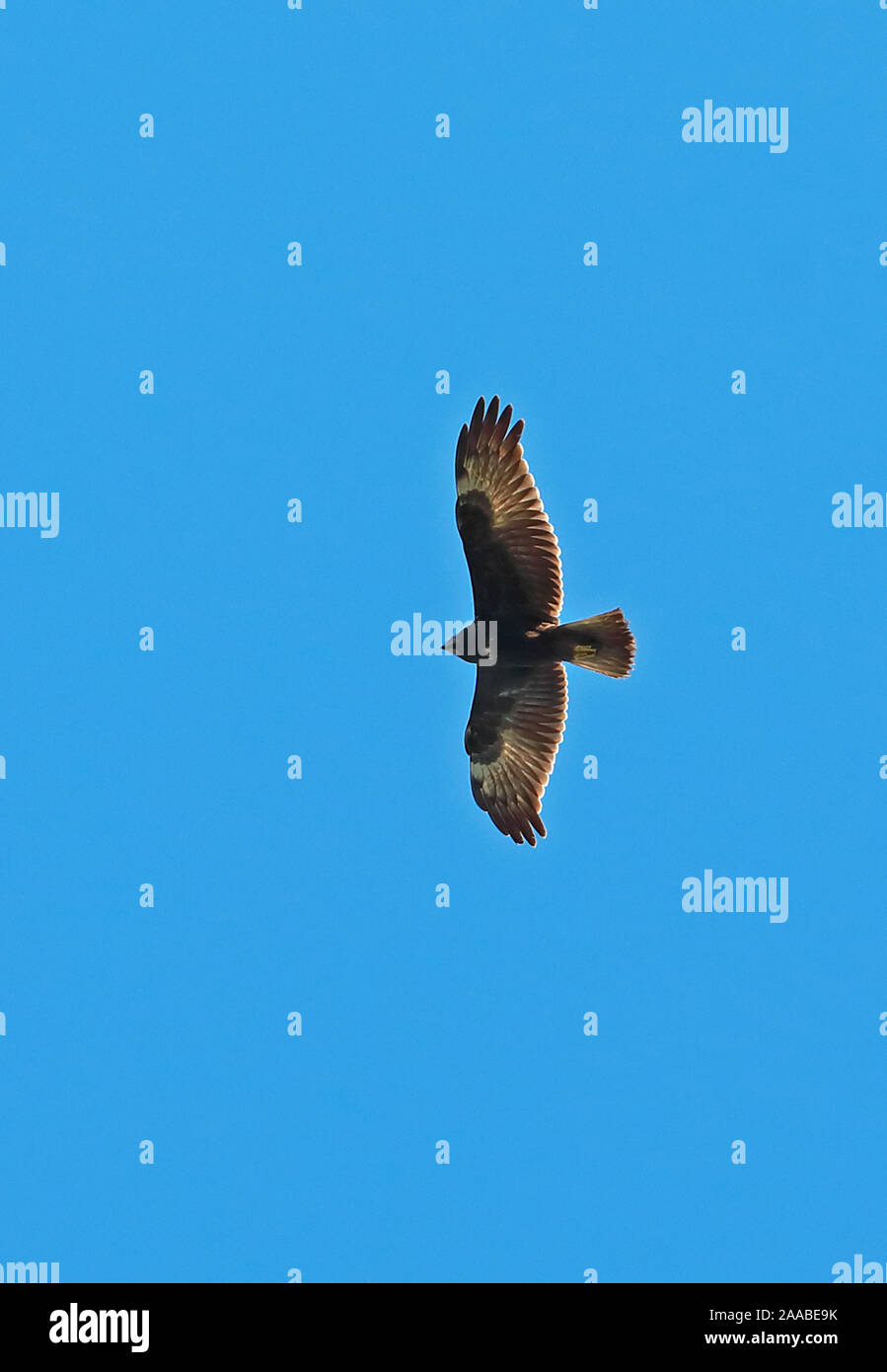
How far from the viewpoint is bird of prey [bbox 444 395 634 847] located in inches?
615

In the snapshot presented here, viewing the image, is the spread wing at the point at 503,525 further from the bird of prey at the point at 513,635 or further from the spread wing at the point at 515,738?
the spread wing at the point at 515,738

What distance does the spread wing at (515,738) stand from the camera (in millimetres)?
16469

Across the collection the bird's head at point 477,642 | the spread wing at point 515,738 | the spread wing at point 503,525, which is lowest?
the spread wing at point 515,738

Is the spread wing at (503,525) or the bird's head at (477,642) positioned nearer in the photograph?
the spread wing at (503,525)

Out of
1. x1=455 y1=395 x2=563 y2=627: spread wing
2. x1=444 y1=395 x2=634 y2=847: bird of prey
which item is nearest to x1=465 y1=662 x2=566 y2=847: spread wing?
x1=444 y1=395 x2=634 y2=847: bird of prey

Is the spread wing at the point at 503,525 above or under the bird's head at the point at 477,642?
above

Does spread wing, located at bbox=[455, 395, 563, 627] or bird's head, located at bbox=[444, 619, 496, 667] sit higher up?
spread wing, located at bbox=[455, 395, 563, 627]

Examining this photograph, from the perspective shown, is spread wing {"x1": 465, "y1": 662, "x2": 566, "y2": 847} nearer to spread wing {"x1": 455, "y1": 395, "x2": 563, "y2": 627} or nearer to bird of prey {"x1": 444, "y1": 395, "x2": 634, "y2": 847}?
bird of prey {"x1": 444, "y1": 395, "x2": 634, "y2": 847}

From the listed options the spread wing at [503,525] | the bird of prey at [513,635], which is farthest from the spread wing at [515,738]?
the spread wing at [503,525]

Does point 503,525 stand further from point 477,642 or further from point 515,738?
point 515,738

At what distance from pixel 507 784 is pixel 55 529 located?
7435mm

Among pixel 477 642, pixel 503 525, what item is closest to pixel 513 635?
pixel 477 642

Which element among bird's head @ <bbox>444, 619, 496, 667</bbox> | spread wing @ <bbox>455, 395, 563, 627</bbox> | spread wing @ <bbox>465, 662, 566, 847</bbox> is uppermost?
spread wing @ <bbox>455, 395, 563, 627</bbox>
